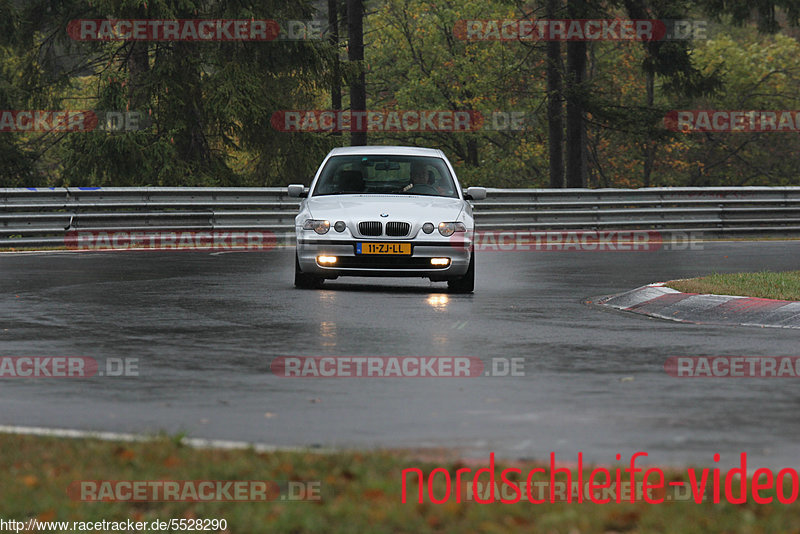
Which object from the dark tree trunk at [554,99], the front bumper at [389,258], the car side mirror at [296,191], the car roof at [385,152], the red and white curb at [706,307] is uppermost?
the dark tree trunk at [554,99]

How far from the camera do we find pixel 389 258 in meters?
15.9

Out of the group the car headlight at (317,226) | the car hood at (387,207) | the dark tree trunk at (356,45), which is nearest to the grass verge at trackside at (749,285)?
the car hood at (387,207)

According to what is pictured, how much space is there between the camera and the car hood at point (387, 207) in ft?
52.6

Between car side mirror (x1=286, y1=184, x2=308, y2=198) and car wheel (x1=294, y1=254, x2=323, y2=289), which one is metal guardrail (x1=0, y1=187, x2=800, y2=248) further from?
car wheel (x1=294, y1=254, x2=323, y2=289)

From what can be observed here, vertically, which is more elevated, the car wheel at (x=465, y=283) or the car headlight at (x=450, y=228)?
the car headlight at (x=450, y=228)

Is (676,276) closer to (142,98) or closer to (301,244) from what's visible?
(301,244)

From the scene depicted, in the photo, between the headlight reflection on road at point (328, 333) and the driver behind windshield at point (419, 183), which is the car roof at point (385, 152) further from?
the headlight reflection on road at point (328, 333)

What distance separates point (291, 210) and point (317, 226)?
11.9 metres

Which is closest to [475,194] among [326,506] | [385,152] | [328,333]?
[385,152]

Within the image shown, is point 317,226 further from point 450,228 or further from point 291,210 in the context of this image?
point 291,210

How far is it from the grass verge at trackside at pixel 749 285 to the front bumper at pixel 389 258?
2646mm

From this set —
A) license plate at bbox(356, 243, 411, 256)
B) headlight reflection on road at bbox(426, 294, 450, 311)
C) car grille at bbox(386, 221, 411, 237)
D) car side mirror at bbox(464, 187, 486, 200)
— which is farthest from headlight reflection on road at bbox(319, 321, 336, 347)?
car side mirror at bbox(464, 187, 486, 200)

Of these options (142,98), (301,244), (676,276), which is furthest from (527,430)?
(142,98)

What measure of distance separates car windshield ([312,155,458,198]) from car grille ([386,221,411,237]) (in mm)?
1130
